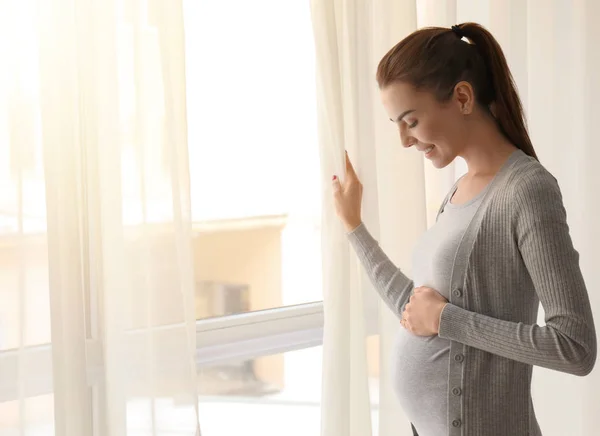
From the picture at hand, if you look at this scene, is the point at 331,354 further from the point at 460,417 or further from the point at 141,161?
the point at 141,161

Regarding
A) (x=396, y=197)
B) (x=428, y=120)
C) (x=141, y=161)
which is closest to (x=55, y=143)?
(x=141, y=161)

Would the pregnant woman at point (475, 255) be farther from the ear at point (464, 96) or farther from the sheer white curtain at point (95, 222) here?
the sheer white curtain at point (95, 222)

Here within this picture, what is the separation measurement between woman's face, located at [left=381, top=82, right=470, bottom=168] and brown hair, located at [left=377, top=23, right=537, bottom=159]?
14 mm

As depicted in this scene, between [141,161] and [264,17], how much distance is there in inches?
25.9

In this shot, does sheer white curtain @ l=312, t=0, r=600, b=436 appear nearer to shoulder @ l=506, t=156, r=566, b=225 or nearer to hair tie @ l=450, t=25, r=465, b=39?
hair tie @ l=450, t=25, r=465, b=39

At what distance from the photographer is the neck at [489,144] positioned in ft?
4.46

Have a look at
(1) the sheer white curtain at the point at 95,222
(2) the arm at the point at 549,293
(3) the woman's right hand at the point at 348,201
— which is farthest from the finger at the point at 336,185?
(2) the arm at the point at 549,293

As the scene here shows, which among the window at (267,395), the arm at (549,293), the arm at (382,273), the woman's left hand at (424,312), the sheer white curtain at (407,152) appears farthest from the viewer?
the window at (267,395)

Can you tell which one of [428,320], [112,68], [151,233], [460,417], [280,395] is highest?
[112,68]

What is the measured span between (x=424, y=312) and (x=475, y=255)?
0.13 metres

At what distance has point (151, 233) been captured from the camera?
4.45 ft

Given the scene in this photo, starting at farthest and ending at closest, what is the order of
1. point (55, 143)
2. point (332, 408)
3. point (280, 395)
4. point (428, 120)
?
point (280, 395)
point (332, 408)
point (428, 120)
point (55, 143)

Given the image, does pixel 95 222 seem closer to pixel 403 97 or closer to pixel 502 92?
pixel 403 97

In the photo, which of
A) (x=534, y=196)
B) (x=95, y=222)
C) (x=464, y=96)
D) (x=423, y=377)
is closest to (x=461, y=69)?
(x=464, y=96)
